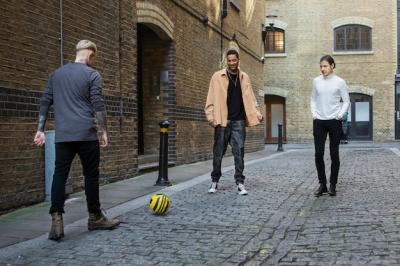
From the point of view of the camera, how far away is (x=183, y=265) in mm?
4477

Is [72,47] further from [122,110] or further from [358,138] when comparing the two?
[358,138]

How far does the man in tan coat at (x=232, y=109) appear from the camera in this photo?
316 inches

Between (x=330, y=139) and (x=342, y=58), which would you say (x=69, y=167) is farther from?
(x=342, y=58)

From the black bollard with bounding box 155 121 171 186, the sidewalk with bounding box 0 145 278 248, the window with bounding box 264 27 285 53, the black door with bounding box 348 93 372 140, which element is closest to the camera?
the sidewalk with bounding box 0 145 278 248

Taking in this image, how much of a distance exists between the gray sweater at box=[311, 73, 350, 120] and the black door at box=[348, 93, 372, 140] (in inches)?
857

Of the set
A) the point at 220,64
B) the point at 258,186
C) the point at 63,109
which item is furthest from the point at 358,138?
the point at 63,109

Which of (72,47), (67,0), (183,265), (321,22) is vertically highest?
(321,22)

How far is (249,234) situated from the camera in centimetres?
554

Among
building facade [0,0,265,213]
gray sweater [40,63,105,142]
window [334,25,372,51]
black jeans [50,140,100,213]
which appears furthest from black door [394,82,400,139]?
gray sweater [40,63,105,142]

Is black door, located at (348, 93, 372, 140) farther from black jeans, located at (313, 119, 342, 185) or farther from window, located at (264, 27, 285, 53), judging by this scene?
black jeans, located at (313, 119, 342, 185)

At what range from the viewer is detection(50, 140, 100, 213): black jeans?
5375 millimetres

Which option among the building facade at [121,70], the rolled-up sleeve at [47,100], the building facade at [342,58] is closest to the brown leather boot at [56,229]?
the rolled-up sleeve at [47,100]

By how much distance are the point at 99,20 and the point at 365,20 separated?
2264 cm

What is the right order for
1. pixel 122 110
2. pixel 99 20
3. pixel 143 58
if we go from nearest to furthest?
pixel 99 20 < pixel 122 110 < pixel 143 58
